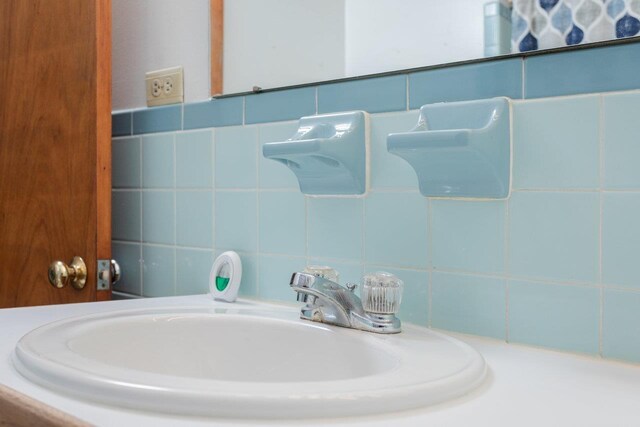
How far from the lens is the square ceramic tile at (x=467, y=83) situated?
0.90m

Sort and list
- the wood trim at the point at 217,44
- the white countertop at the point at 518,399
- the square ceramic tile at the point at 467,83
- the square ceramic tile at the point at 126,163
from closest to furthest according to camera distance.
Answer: the white countertop at the point at 518,399
the square ceramic tile at the point at 467,83
the wood trim at the point at 217,44
the square ceramic tile at the point at 126,163

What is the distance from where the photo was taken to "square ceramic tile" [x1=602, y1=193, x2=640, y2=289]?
0.79 metres

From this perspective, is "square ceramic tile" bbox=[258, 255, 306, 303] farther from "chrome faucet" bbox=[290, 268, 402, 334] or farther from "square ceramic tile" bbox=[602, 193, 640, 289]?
"square ceramic tile" bbox=[602, 193, 640, 289]

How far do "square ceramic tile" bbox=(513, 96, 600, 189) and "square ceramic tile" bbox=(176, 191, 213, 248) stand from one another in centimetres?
70

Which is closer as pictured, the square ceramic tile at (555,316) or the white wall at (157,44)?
the square ceramic tile at (555,316)

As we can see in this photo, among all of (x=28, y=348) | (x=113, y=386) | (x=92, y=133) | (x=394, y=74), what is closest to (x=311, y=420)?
(x=113, y=386)

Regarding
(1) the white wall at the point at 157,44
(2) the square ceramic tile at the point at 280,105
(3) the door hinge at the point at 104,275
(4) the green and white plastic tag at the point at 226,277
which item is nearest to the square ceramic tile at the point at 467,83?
(2) the square ceramic tile at the point at 280,105

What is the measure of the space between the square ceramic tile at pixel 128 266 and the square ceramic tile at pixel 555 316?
0.96 metres

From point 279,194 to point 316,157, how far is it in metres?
0.18

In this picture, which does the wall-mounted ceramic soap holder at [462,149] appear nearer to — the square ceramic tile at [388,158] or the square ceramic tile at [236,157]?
the square ceramic tile at [388,158]

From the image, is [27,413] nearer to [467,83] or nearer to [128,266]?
[467,83]

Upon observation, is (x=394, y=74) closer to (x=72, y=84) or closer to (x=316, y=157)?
(x=316, y=157)

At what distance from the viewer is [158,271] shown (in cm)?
150

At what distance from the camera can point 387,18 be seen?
1047 millimetres
